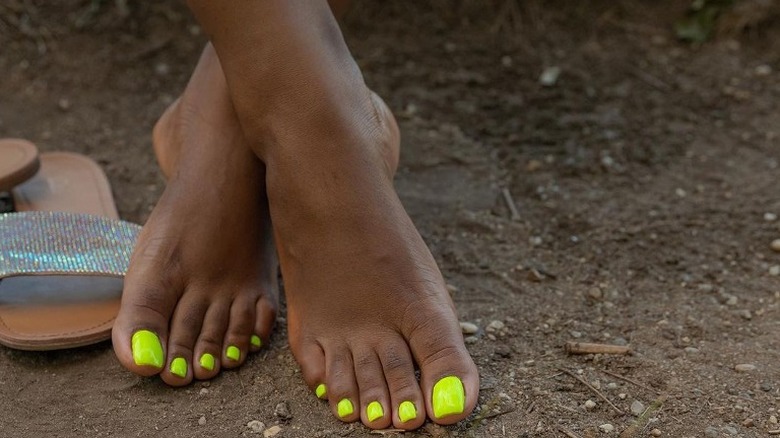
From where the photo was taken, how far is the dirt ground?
117 centimetres

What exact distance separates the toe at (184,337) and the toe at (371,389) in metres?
0.22

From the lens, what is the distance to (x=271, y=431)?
113 centimetres

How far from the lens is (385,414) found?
1.11 metres

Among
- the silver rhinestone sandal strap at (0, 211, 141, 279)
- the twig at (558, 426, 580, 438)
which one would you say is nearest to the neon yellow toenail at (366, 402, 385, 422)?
the twig at (558, 426, 580, 438)

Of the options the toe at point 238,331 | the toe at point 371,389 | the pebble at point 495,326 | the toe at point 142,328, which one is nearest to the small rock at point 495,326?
the pebble at point 495,326

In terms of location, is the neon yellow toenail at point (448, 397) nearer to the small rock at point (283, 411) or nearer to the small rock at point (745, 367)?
the small rock at point (283, 411)

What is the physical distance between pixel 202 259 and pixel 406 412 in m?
0.39

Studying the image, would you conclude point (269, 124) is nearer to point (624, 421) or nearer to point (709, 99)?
point (624, 421)

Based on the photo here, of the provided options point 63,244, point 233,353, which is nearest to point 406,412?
point 233,353

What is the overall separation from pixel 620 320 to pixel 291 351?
0.47 metres

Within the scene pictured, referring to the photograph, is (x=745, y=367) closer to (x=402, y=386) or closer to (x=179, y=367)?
(x=402, y=386)

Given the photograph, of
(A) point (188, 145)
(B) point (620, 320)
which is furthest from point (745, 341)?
(A) point (188, 145)

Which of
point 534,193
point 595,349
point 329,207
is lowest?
point 534,193

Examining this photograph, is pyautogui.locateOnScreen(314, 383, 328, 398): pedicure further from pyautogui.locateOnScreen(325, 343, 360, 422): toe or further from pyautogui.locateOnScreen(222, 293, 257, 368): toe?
pyautogui.locateOnScreen(222, 293, 257, 368): toe
